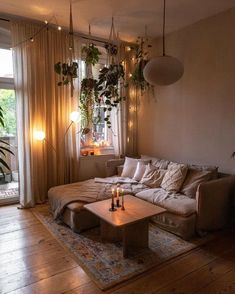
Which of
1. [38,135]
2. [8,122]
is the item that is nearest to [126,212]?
[38,135]

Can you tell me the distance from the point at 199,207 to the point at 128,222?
1058 mm

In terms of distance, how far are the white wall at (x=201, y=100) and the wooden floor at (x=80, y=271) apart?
4.70 feet

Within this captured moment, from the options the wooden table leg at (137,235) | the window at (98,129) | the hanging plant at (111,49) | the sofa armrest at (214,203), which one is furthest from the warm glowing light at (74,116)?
the sofa armrest at (214,203)

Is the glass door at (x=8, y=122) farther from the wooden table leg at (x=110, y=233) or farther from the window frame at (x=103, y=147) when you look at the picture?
the wooden table leg at (x=110, y=233)

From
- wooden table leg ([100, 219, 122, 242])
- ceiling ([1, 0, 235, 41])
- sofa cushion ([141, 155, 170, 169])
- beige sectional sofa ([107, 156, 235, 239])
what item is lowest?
wooden table leg ([100, 219, 122, 242])

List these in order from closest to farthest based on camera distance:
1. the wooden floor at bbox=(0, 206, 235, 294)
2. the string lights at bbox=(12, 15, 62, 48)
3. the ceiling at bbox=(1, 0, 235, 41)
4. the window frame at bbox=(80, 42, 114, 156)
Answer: the wooden floor at bbox=(0, 206, 235, 294), the ceiling at bbox=(1, 0, 235, 41), the string lights at bbox=(12, 15, 62, 48), the window frame at bbox=(80, 42, 114, 156)

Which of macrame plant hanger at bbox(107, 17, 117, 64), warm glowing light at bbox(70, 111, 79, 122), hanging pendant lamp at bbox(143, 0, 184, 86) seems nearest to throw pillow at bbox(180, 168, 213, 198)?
hanging pendant lamp at bbox(143, 0, 184, 86)

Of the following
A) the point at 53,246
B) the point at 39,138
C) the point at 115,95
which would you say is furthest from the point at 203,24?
the point at 53,246

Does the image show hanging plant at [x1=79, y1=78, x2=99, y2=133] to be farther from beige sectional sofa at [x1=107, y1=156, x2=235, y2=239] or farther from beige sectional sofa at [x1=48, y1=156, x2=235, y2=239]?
beige sectional sofa at [x1=107, y1=156, x2=235, y2=239]

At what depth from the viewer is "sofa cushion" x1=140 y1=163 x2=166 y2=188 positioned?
12.9ft

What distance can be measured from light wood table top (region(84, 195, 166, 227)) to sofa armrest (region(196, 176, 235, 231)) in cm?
57

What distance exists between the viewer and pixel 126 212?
271 cm

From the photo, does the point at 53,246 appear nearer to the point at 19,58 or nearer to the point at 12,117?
the point at 12,117

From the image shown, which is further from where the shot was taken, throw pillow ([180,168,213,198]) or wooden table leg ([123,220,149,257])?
throw pillow ([180,168,213,198])
